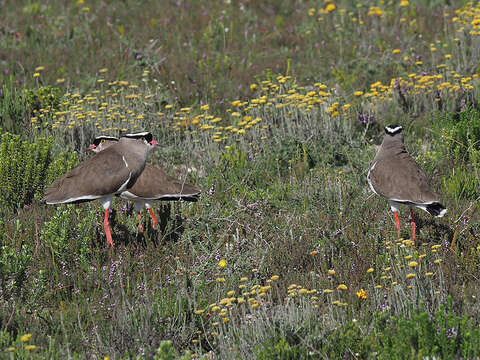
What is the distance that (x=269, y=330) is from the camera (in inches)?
182

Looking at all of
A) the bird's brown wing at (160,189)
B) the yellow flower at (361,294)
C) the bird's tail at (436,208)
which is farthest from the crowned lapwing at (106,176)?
the bird's tail at (436,208)

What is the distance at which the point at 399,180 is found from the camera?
598cm

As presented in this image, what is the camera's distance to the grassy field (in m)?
4.81

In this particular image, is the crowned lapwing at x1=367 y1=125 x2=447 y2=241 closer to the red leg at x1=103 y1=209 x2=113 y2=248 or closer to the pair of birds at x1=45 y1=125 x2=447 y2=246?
the pair of birds at x1=45 y1=125 x2=447 y2=246

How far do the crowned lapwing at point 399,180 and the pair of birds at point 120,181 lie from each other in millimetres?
1747

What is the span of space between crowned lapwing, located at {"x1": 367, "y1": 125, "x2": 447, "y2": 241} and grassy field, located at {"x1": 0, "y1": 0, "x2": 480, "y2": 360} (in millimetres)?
386

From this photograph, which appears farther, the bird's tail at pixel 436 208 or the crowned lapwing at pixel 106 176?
the crowned lapwing at pixel 106 176

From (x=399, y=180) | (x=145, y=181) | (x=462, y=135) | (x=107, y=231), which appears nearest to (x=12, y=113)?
(x=145, y=181)

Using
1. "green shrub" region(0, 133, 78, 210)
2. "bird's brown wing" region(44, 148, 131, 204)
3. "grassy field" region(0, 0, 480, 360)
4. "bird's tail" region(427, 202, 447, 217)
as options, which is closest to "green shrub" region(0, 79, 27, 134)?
"grassy field" region(0, 0, 480, 360)

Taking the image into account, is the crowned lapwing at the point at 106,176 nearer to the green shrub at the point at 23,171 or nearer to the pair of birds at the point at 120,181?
the pair of birds at the point at 120,181

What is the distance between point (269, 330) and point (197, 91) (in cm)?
616

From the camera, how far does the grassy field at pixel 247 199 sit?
481 cm

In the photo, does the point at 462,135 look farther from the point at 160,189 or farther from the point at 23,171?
the point at 23,171

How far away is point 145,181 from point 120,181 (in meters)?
0.39
